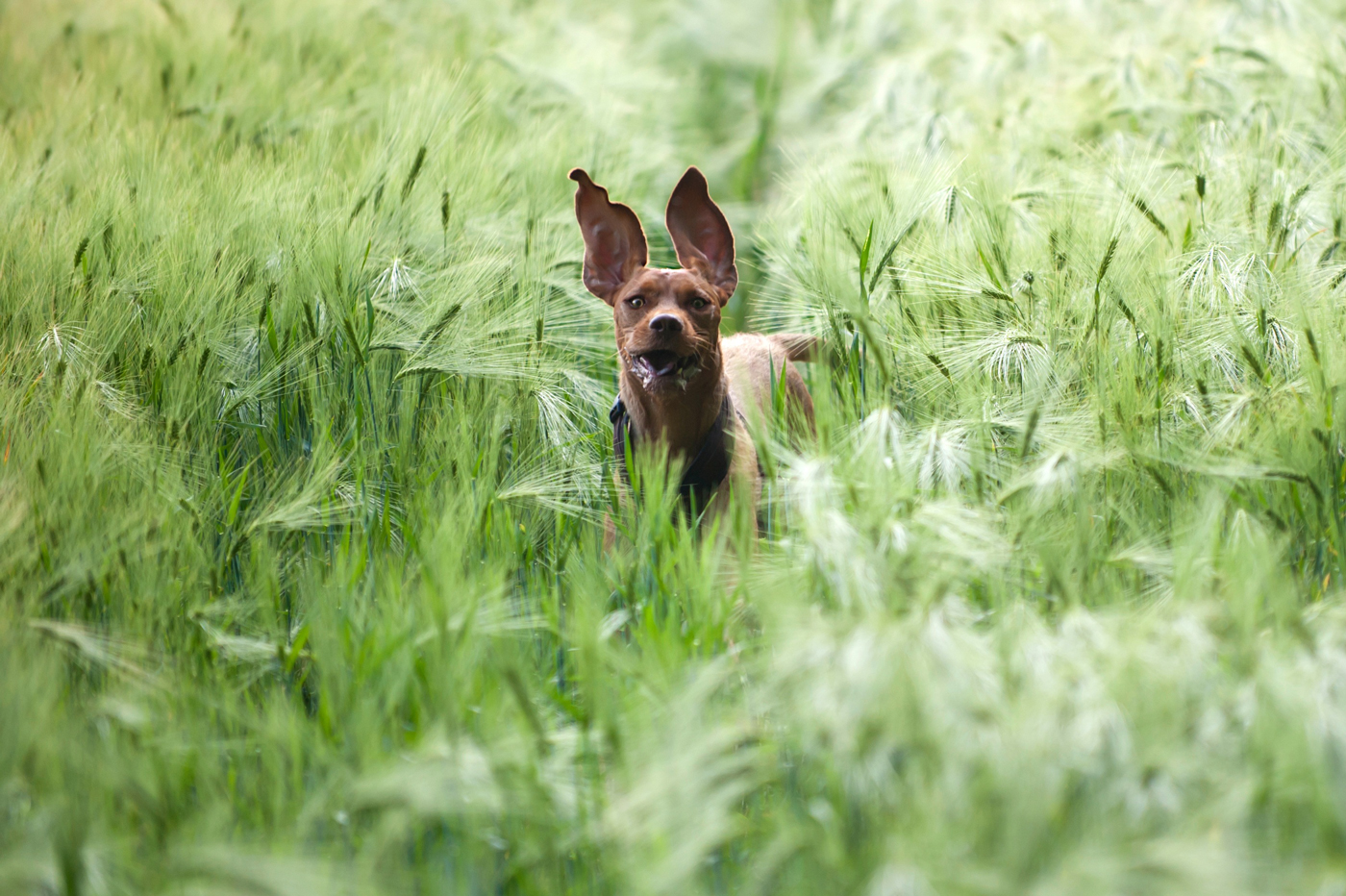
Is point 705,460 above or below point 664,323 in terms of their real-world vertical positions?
below

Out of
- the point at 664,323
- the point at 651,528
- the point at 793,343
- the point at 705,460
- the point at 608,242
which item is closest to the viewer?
the point at 651,528

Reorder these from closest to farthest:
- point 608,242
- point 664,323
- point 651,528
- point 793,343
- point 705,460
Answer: point 651,528 → point 664,323 → point 705,460 → point 608,242 → point 793,343

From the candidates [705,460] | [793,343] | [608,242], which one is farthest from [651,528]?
[793,343]

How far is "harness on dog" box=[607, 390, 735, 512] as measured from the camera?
296cm

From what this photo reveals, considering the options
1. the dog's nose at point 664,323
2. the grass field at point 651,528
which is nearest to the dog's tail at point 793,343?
the grass field at point 651,528

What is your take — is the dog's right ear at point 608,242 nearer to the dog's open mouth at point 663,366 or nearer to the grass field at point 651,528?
the grass field at point 651,528

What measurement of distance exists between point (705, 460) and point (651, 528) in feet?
2.00

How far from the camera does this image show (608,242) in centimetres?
321

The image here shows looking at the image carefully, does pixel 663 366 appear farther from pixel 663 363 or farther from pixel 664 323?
pixel 664 323

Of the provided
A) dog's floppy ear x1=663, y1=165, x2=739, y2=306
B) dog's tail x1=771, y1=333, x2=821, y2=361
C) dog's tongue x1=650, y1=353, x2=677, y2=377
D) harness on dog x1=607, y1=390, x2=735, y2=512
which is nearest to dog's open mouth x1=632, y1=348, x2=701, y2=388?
dog's tongue x1=650, y1=353, x2=677, y2=377

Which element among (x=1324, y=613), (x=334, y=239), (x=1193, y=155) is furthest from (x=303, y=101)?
(x=1324, y=613)

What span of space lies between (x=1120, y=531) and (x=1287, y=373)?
2.26 ft

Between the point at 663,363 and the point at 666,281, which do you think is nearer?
the point at 663,363

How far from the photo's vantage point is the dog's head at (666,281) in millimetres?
2838
